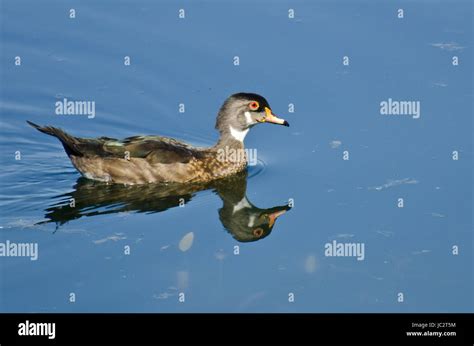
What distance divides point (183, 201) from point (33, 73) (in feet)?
16.4

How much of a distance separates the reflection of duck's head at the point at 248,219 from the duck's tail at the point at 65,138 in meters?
2.60

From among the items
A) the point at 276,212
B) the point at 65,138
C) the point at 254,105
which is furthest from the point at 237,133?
the point at 65,138

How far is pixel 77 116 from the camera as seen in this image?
20.5 m

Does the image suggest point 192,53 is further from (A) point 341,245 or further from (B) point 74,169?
(A) point 341,245

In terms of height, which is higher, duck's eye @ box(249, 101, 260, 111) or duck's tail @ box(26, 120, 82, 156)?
duck's eye @ box(249, 101, 260, 111)

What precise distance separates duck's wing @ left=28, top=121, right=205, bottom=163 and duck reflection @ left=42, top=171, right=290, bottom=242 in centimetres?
49

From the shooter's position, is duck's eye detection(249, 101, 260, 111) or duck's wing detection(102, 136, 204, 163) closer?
duck's wing detection(102, 136, 204, 163)

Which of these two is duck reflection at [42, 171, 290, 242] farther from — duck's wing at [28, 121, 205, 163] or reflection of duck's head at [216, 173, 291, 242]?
duck's wing at [28, 121, 205, 163]

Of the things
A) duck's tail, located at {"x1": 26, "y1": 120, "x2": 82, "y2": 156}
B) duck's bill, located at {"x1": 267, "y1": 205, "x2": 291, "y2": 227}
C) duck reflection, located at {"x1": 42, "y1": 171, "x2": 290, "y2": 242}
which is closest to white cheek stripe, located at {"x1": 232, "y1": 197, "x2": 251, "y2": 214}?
duck reflection, located at {"x1": 42, "y1": 171, "x2": 290, "y2": 242}

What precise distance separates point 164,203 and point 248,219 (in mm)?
1416

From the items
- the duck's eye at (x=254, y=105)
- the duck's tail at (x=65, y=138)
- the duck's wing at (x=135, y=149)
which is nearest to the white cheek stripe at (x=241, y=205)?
the duck's wing at (x=135, y=149)

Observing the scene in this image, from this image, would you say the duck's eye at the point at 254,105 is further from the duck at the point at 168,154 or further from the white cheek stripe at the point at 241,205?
the white cheek stripe at the point at 241,205

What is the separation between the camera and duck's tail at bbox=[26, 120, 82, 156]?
18109 millimetres
